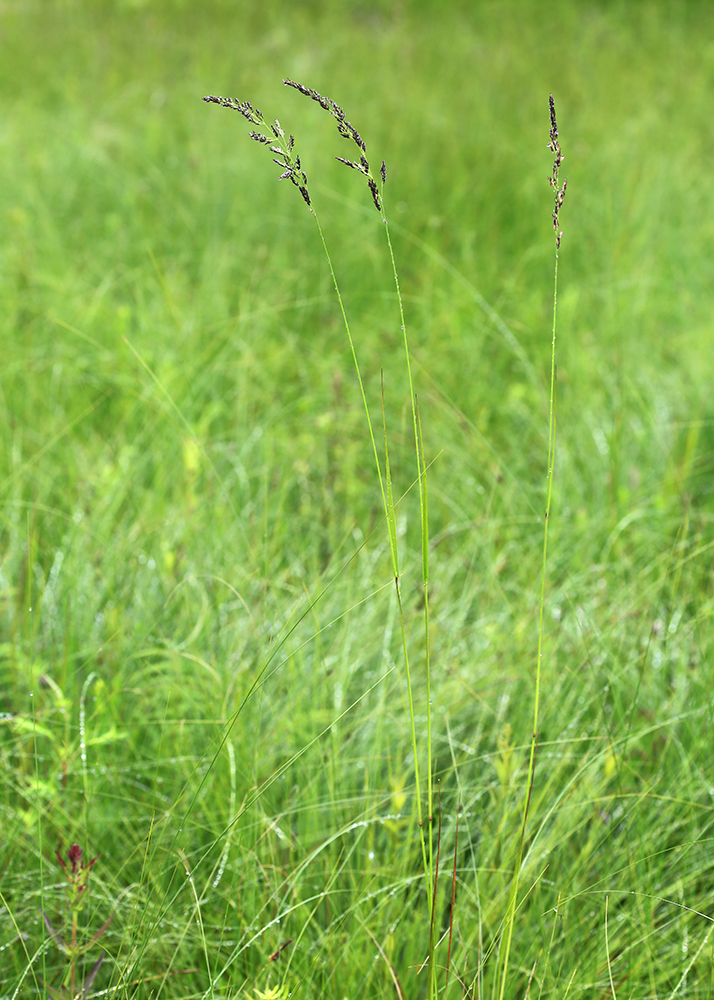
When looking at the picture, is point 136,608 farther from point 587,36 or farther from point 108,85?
point 587,36

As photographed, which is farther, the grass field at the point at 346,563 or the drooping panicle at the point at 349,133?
the grass field at the point at 346,563

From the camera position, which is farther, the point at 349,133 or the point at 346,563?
the point at 346,563

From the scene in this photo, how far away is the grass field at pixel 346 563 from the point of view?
1.14 m

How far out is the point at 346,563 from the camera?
150 cm

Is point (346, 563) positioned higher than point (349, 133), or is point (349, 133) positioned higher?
point (349, 133)

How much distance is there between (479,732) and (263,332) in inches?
66.2

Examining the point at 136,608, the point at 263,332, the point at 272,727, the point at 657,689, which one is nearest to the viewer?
the point at 272,727

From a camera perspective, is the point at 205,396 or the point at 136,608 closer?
the point at 136,608

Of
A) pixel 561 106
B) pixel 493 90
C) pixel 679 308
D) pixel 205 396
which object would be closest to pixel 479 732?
pixel 205 396

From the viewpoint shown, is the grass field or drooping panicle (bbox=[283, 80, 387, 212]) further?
the grass field

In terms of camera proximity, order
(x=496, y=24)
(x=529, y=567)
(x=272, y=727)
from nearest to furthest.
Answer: (x=272, y=727)
(x=529, y=567)
(x=496, y=24)

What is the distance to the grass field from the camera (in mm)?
1138

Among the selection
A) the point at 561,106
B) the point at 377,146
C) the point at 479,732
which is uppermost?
the point at 561,106

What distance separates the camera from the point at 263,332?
2746 millimetres
